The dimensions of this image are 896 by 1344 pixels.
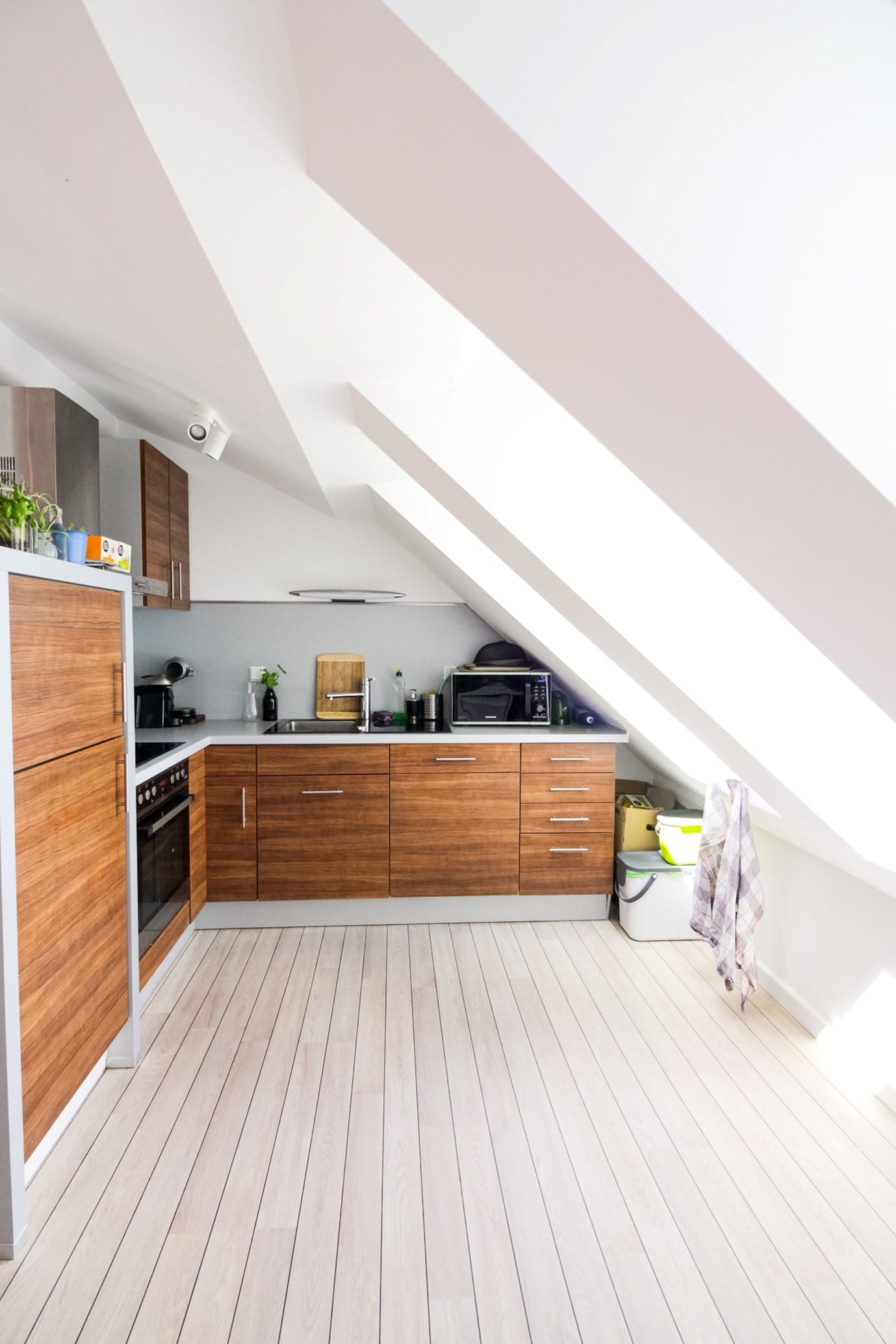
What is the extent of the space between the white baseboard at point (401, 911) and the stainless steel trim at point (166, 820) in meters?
0.68

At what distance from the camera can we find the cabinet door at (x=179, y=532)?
3906 mm

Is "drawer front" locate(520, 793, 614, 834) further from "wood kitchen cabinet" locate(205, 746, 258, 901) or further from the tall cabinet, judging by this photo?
the tall cabinet

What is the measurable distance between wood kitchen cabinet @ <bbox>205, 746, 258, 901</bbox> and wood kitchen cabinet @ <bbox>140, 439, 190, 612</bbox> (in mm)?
838

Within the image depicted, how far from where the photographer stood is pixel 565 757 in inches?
150

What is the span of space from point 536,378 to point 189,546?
3520mm

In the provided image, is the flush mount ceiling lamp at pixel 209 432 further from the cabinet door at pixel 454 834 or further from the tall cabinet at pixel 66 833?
the cabinet door at pixel 454 834

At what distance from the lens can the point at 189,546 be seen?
14.1ft

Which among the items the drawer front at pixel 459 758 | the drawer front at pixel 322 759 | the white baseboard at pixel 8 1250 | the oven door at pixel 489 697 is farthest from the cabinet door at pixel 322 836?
the white baseboard at pixel 8 1250

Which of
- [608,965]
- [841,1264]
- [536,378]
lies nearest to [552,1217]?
[841,1264]

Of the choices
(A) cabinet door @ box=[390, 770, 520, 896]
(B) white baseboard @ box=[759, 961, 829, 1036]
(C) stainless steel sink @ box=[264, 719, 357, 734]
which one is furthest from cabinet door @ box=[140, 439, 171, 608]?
(B) white baseboard @ box=[759, 961, 829, 1036]

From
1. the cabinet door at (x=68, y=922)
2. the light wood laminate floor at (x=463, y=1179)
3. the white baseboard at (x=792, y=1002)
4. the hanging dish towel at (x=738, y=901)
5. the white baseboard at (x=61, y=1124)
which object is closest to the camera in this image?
the light wood laminate floor at (x=463, y=1179)

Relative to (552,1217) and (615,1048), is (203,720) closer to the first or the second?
(615,1048)

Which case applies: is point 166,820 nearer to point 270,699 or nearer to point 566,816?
point 270,699

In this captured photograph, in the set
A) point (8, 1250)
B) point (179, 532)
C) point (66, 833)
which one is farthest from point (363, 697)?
point (8, 1250)
